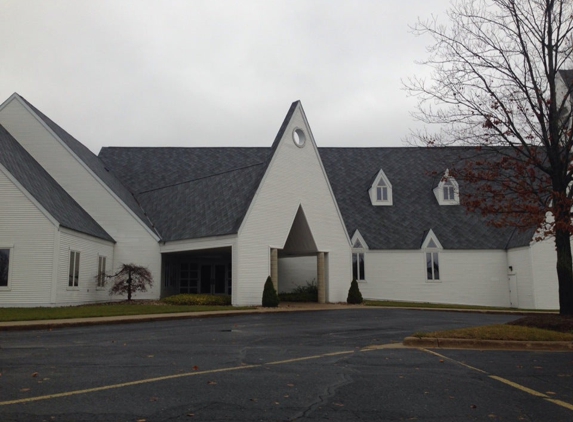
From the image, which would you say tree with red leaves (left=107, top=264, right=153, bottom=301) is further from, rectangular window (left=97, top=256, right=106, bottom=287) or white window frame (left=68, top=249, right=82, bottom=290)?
white window frame (left=68, top=249, right=82, bottom=290)

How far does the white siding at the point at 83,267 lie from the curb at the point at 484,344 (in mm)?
16503

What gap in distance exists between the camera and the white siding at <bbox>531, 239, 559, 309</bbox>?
104 ft

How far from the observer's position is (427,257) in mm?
36062

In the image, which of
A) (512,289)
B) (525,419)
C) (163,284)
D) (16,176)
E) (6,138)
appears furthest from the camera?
(512,289)

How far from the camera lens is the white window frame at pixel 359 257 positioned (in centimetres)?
3638

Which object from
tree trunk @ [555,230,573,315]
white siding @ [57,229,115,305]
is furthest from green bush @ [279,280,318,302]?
tree trunk @ [555,230,573,315]

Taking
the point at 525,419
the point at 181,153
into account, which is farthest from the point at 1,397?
the point at 181,153

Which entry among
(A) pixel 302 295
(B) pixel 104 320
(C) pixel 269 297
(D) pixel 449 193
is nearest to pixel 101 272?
(C) pixel 269 297

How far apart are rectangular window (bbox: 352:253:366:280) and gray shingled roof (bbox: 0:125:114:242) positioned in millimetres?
15723

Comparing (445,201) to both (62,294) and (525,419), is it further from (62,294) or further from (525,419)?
(525,419)

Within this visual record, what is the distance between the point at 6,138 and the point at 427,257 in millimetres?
25572

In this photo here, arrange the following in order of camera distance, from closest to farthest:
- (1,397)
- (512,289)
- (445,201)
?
(1,397) < (512,289) < (445,201)

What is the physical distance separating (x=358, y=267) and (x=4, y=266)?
70.3 ft

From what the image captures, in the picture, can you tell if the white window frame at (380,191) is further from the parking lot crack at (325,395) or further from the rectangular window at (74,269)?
the parking lot crack at (325,395)
